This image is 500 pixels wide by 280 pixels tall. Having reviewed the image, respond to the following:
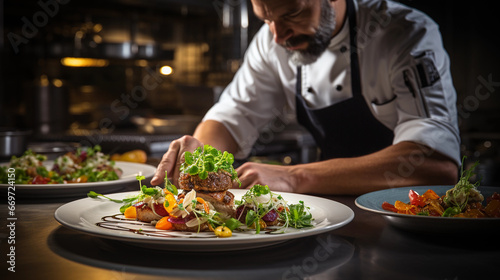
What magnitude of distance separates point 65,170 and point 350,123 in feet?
4.22

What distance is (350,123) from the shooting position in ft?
7.85

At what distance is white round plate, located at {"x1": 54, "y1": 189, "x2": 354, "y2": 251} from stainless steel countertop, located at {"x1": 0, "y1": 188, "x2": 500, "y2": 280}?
2cm

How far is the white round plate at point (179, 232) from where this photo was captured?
2.69ft

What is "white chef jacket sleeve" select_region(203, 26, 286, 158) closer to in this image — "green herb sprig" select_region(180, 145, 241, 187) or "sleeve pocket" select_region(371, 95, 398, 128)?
"sleeve pocket" select_region(371, 95, 398, 128)

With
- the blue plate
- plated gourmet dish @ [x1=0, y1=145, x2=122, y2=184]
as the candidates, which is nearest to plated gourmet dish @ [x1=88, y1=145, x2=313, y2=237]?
the blue plate

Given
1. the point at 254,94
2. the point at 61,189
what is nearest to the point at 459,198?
the point at 61,189

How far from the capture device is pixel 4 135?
204 cm

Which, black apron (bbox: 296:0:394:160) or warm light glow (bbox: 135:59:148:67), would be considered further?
warm light glow (bbox: 135:59:148:67)

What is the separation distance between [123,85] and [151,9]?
1454mm

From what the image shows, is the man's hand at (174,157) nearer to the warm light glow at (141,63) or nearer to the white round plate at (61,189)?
the white round plate at (61,189)

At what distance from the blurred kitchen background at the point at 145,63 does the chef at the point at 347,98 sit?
1.46 meters

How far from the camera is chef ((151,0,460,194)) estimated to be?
1.63 metres

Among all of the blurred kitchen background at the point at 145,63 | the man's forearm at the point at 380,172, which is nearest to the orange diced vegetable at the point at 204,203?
the man's forearm at the point at 380,172

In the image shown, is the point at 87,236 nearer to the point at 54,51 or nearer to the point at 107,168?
the point at 107,168
